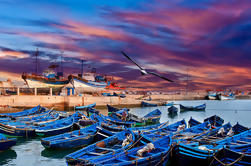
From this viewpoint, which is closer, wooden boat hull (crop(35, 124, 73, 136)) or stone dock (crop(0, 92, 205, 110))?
wooden boat hull (crop(35, 124, 73, 136))

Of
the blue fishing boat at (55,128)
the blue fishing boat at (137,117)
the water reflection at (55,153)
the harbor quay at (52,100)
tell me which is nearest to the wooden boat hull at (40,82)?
the harbor quay at (52,100)

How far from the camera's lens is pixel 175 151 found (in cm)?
1325

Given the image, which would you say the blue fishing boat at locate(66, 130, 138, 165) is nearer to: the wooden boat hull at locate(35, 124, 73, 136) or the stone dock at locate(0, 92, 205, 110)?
the wooden boat hull at locate(35, 124, 73, 136)

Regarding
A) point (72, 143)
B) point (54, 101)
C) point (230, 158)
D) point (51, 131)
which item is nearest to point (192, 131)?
point (230, 158)

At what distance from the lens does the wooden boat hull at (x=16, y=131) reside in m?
20.1

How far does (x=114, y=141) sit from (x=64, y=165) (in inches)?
149

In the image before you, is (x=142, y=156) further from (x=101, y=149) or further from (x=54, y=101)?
(x=54, y=101)

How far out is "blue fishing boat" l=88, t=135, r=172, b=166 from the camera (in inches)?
424

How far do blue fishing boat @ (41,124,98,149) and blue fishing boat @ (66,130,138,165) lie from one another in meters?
3.59

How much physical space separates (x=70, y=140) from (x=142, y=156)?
721 cm

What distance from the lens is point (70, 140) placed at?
16938mm

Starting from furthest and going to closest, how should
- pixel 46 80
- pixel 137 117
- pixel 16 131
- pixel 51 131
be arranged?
pixel 46 80
pixel 137 117
pixel 51 131
pixel 16 131

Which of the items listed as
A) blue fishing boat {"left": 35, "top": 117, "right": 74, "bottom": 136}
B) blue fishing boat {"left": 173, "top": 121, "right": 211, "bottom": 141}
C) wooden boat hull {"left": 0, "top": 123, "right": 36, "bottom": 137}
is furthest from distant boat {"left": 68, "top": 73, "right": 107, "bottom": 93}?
blue fishing boat {"left": 173, "top": 121, "right": 211, "bottom": 141}

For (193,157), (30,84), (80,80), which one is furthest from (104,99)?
(193,157)
